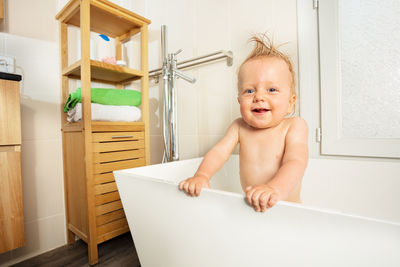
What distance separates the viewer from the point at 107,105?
4.25ft

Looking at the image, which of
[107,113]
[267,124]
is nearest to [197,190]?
[267,124]

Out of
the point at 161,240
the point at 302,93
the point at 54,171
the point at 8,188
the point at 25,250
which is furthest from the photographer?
the point at 54,171

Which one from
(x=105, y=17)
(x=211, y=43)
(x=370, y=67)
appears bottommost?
(x=370, y=67)

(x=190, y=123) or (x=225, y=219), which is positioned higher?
(x=190, y=123)

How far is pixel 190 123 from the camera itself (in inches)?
64.6

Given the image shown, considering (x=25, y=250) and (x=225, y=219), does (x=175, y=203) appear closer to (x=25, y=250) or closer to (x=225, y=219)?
(x=225, y=219)

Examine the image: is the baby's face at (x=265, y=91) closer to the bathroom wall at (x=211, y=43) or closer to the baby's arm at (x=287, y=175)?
the baby's arm at (x=287, y=175)

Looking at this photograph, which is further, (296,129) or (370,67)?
(370,67)

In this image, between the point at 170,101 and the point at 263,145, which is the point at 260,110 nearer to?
the point at 263,145

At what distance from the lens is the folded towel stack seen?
1.24m

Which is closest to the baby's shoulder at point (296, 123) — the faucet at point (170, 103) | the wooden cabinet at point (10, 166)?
the faucet at point (170, 103)

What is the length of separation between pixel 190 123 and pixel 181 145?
0.18m

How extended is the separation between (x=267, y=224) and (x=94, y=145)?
103cm

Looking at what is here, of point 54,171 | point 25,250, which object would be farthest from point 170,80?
point 25,250
